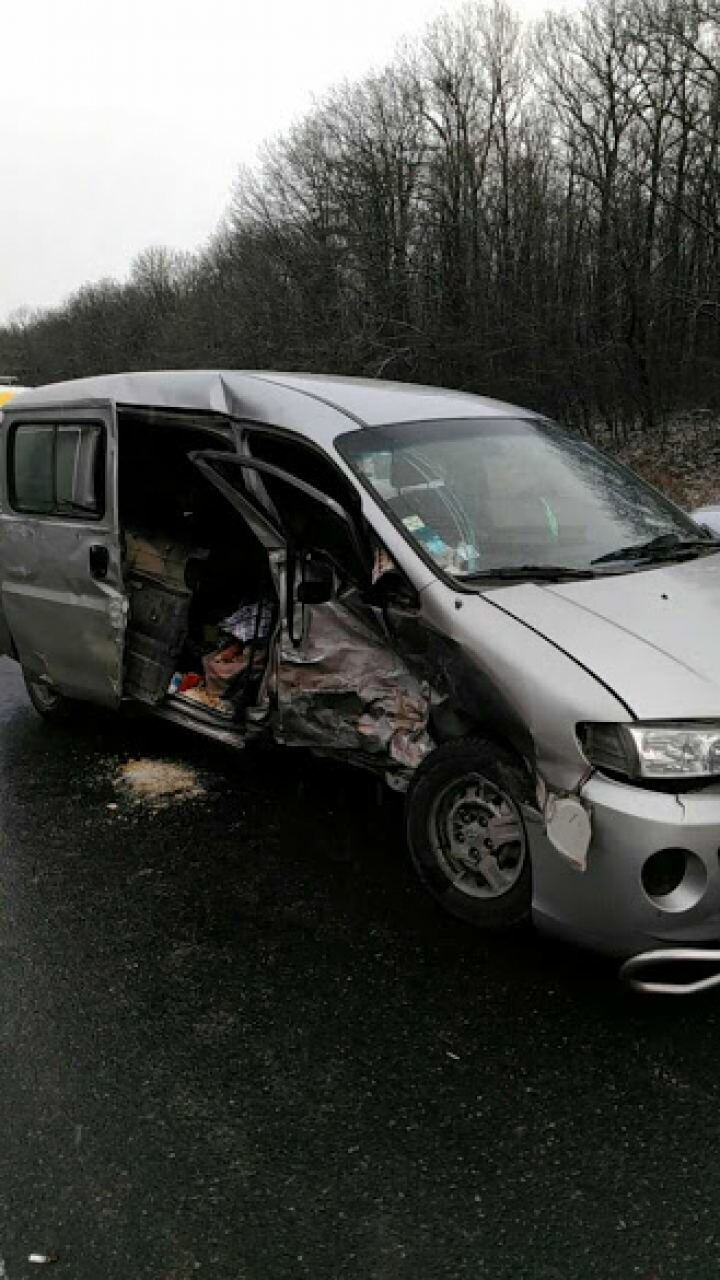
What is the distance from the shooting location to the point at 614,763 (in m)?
2.72

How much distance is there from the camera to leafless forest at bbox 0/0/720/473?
76.3 feet

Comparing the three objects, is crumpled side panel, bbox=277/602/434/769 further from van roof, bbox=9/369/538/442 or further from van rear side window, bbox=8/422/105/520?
van rear side window, bbox=8/422/105/520

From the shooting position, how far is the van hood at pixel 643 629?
9.00 feet

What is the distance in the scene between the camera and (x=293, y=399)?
13.5 feet

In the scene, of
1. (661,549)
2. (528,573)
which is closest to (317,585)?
(528,573)

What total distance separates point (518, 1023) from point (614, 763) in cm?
83

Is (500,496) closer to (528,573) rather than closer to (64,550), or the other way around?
(528,573)

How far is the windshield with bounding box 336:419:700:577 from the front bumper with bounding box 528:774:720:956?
1.13 m

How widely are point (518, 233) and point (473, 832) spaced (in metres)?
28.0

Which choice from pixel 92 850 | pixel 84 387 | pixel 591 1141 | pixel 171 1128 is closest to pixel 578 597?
pixel 591 1141

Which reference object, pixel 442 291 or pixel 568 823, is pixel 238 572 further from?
pixel 442 291

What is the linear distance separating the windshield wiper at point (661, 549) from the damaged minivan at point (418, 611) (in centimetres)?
1

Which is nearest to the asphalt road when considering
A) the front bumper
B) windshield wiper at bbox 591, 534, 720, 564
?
the front bumper

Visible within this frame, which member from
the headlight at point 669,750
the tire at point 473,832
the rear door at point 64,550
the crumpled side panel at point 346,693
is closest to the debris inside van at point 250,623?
the rear door at point 64,550
